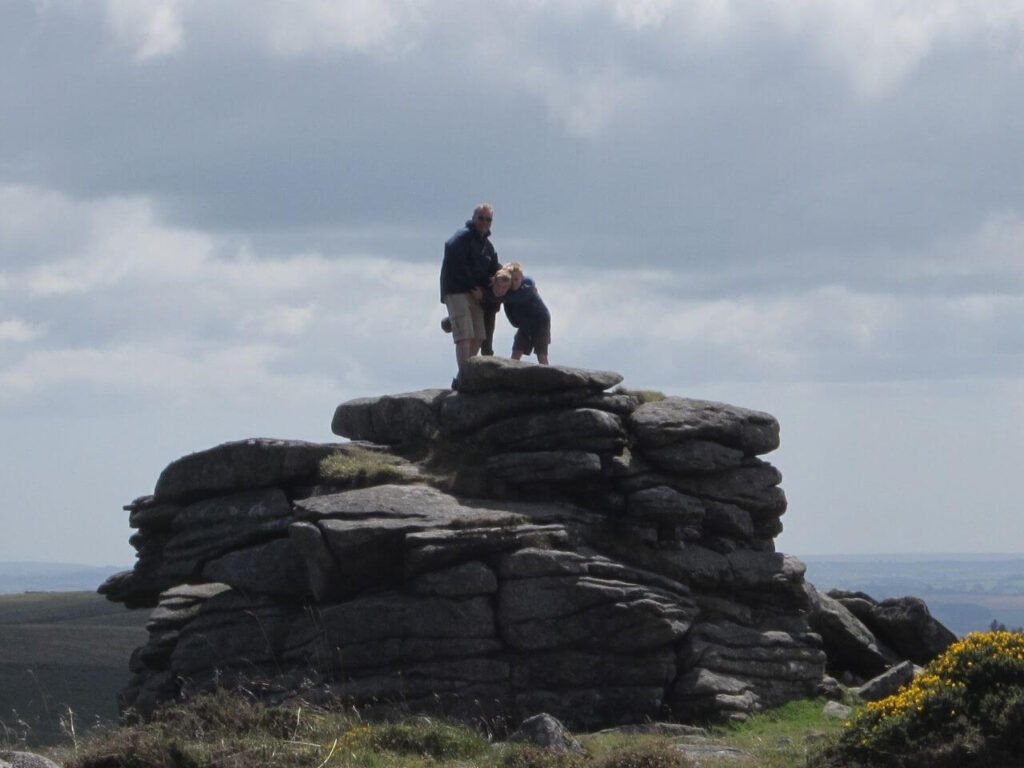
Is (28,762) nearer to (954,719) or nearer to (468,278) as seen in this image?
(954,719)

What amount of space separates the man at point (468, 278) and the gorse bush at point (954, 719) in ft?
44.1

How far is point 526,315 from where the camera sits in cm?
3153

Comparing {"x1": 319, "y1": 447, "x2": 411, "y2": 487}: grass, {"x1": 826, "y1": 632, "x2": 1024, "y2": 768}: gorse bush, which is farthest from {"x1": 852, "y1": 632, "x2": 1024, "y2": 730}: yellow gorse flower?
{"x1": 319, "y1": 447, "x2": 411, "y2": 487}: grass

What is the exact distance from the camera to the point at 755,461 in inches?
1208

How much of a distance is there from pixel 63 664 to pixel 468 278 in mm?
51896

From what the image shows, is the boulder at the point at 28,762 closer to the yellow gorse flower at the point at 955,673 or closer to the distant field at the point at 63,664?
the distant field at the point at 63,664

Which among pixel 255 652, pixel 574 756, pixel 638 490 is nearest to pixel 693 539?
pixel 638 490

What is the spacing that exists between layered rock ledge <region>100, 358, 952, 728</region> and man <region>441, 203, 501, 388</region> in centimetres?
134

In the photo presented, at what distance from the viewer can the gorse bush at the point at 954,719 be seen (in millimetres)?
17984

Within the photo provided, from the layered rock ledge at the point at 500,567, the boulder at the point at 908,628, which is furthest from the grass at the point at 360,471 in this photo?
the boulder at the point at 908,628

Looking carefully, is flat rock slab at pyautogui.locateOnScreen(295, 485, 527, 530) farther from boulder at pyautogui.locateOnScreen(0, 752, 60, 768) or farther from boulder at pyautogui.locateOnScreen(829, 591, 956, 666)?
boulder at pyautogui.locateOnScreen(0, 752, 60, 768)

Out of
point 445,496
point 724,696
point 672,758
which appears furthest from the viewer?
point 445,496

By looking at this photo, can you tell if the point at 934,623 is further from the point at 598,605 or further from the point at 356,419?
the point at 356,419

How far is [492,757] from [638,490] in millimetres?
10129
